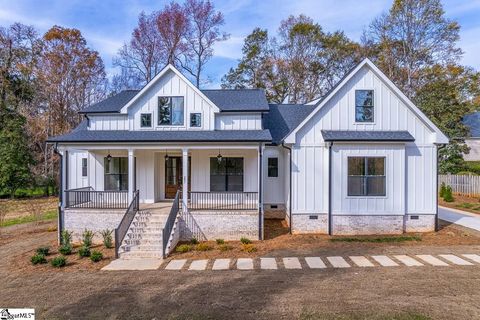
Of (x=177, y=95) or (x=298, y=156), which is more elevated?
(x=177, y=95)

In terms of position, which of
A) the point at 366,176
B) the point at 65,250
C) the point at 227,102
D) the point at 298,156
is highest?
the point at 227,102

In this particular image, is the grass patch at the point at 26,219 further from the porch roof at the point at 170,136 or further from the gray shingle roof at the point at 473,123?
the gray shingle roof at the point at 473,123

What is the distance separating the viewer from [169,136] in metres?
12.3

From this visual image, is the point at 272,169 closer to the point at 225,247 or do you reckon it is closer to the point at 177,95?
the point at 225,247

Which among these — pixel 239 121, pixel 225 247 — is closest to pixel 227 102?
pixel 239 121

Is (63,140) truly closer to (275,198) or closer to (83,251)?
(83,251)

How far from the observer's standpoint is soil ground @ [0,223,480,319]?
18.9ft

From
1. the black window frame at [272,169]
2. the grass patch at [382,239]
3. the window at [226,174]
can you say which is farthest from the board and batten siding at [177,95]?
the grass patch at [382,239]

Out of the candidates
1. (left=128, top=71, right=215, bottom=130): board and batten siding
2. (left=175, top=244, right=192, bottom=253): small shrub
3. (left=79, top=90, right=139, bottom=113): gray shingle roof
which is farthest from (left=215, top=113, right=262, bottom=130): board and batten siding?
(left=175, top=244, right=192, bottom=253): small shrub

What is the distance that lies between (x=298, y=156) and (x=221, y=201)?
4059mm

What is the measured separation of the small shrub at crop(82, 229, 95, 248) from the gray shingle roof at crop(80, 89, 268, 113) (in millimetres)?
5649

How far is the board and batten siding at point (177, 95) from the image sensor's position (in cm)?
1330

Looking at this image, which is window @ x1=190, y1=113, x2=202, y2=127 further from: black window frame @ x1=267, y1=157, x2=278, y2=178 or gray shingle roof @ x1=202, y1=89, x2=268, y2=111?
black window frame @ x1=267, y1=157, x2=278, y2=178

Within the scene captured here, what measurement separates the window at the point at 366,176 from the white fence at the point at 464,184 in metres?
13.4
